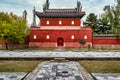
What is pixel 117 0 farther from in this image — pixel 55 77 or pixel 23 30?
pixel 55 77

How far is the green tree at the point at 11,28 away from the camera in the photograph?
111 ft

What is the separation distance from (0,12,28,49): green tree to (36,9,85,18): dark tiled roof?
5286 millimetres

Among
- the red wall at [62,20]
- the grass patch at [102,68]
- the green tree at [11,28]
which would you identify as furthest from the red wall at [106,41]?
the grass patch at [102,68]

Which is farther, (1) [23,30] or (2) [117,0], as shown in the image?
(2) [117,0]

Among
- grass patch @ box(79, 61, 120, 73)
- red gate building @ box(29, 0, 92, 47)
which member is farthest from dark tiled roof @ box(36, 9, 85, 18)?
grass patch @ box(79, 61, 120, 73)

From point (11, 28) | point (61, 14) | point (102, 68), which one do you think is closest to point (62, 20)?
point (61, 14)

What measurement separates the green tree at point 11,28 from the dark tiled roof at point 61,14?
17.3 feet

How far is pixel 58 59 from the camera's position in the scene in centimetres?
1944

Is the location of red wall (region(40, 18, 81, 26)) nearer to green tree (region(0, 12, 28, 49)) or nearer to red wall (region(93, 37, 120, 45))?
red wall (region(93, 37, 120, 45))

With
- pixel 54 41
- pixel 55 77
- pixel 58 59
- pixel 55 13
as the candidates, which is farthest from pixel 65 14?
pixel 55 77

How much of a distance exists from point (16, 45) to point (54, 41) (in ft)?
20.6

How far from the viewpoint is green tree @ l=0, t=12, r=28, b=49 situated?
33844mm

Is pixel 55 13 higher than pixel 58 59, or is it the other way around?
pixel 55 13

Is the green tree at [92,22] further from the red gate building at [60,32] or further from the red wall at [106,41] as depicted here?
the red wall at [106,41]
